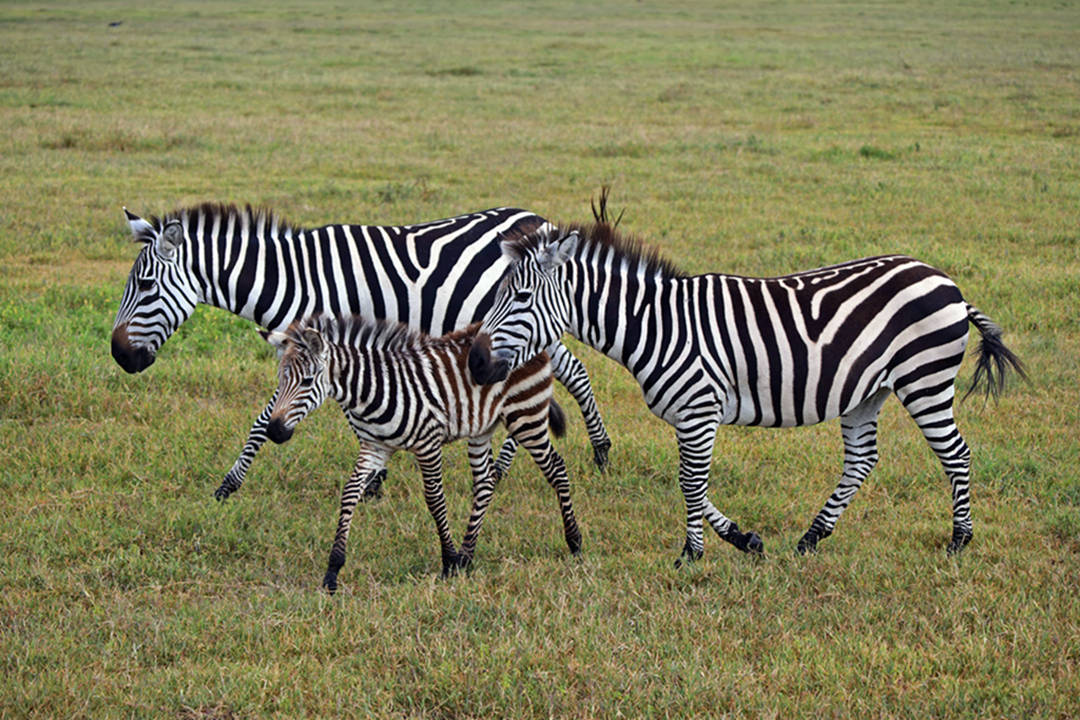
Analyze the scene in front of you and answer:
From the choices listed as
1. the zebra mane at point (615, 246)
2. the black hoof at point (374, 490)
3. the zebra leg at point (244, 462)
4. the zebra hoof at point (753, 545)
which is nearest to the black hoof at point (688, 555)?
the zebra hoof at point (753, 545)

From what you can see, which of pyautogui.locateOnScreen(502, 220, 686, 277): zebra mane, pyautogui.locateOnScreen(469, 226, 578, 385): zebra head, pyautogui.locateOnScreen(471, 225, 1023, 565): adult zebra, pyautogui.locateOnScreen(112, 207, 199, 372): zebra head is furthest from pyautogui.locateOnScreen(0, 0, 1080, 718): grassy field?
pyautogui.locateOnScreen(502, 220, 686, 277): zebra mane

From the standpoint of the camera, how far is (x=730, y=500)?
6969mm

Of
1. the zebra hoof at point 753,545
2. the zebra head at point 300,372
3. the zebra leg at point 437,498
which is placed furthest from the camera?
the zebra hoof at point 753,545

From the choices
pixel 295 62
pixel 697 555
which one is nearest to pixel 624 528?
pixel 697 555

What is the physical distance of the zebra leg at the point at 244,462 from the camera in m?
7.01

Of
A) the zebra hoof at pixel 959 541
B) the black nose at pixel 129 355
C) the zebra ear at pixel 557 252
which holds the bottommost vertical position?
the zebra hoof at pixel 959 541

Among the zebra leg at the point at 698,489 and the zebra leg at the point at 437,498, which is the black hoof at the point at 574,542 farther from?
the zebra leg at the point at 437,498

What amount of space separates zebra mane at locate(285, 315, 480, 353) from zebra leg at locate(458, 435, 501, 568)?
59 cm

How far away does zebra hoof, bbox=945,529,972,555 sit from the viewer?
20.1ft

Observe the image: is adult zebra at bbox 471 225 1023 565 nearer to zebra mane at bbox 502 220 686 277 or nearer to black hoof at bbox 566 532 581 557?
zebra mane at bbox 502 220 686 277

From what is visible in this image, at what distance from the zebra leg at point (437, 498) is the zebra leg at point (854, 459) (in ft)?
6.66

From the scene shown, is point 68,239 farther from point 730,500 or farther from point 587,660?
point 587,660

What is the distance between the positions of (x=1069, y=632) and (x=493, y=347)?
3088 millimetres

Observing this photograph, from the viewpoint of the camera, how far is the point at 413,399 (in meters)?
5.83
